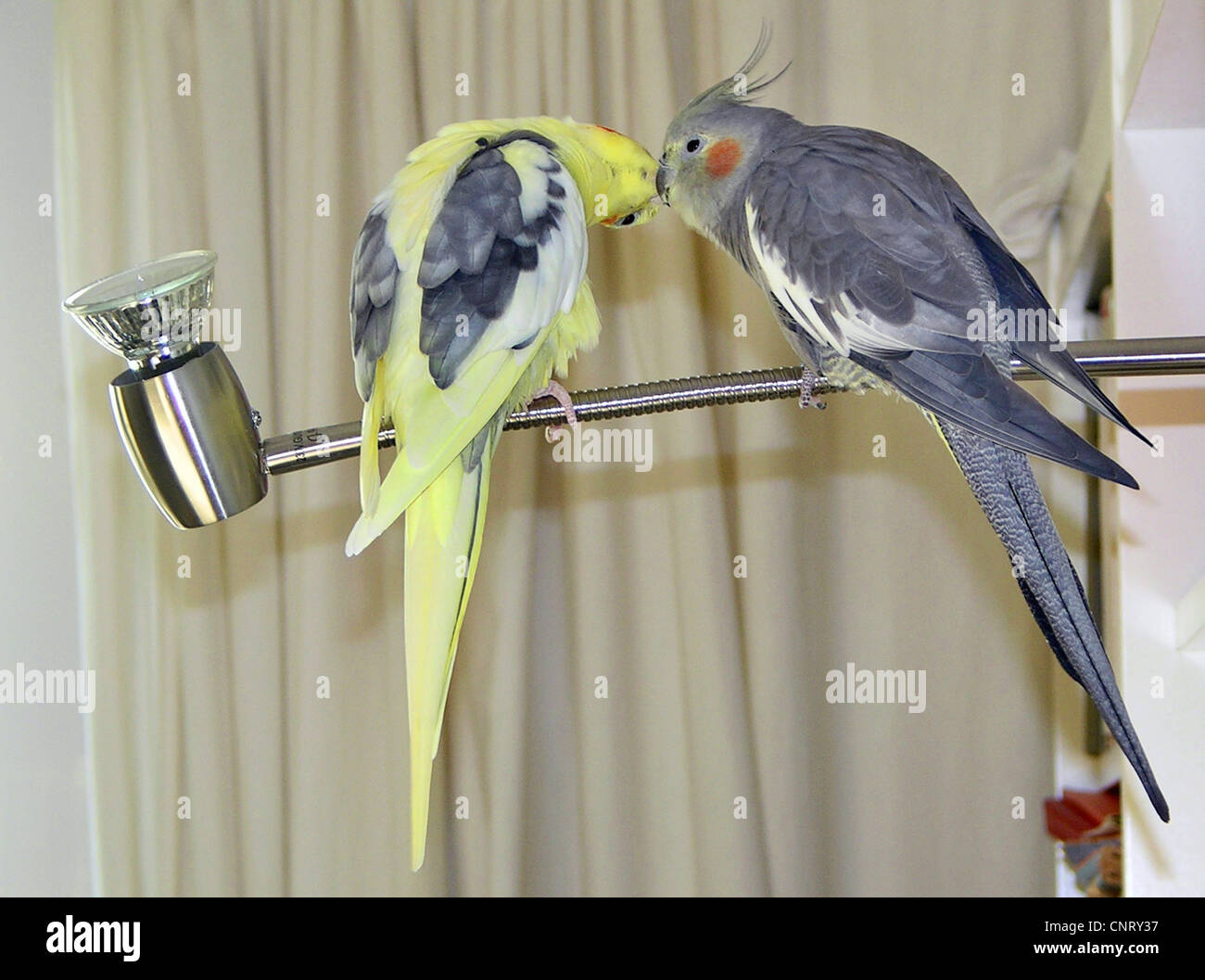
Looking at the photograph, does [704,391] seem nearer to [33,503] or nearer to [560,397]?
[560,397]

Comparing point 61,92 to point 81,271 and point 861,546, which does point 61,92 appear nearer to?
point 81,271

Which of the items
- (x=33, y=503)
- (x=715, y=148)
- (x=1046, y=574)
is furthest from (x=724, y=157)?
(x=33, y=503)

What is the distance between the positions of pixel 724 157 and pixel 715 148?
13mm

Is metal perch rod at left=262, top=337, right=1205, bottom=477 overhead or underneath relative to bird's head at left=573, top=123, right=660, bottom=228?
underneath

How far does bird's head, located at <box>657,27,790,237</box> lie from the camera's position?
0.85m

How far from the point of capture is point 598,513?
1567 mm

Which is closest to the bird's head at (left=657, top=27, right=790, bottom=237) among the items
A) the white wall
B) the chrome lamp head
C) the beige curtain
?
the chrome lamp head

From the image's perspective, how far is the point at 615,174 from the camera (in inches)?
41.6

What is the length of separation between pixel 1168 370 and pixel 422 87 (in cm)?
128

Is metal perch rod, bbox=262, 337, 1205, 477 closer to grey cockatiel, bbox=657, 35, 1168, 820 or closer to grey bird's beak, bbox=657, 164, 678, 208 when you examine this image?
grey cockatiel, bbox=657, 35, 1168, 820

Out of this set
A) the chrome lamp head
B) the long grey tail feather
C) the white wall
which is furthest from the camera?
the white wall

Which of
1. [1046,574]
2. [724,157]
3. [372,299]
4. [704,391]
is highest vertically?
[724,157]

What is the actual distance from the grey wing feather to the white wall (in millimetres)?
1020

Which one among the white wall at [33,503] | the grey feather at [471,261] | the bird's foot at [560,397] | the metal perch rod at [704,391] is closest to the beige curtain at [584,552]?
the white wall at [33,503]
